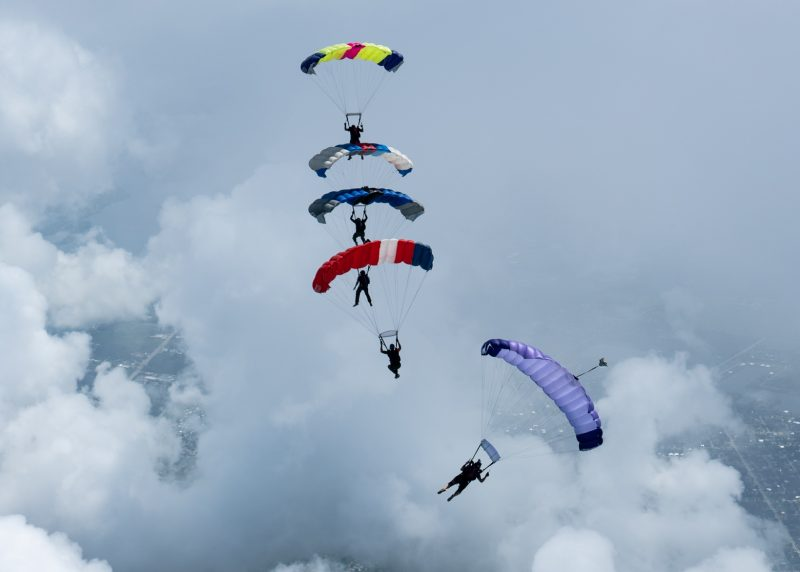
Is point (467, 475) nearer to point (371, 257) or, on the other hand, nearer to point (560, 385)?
point (560, 385)

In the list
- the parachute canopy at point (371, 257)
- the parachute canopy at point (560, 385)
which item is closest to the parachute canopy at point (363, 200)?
the parachute canopy at point (371, 257)

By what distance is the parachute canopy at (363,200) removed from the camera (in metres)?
52.7

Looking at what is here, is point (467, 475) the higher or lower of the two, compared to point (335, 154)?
lower

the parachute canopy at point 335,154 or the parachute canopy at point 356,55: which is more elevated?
the parachute canopy at point 356,55

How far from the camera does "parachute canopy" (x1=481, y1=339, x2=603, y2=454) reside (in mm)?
39469

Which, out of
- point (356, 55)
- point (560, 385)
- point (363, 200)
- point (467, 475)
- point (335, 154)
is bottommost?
point (467, 475)

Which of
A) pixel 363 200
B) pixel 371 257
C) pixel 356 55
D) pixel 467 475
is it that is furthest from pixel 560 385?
pixel 356 55

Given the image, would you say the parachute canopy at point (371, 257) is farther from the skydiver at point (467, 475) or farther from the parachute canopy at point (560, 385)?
the skydiver at point (467, 475)

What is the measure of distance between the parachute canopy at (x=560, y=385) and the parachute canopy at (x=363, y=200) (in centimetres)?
1791

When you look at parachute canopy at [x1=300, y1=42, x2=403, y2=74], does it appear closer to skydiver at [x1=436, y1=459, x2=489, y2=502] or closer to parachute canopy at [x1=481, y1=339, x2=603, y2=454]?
parachute canopy at [x1=481, y1=339, x2=603, y2=454]

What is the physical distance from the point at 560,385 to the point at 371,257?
16.1 meters

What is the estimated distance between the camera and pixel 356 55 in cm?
6216

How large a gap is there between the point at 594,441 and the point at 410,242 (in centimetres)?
1922

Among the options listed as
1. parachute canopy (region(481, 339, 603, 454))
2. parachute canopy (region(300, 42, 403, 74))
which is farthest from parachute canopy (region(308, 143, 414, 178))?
parachute canopy (region(481, 339, 603, 454))
